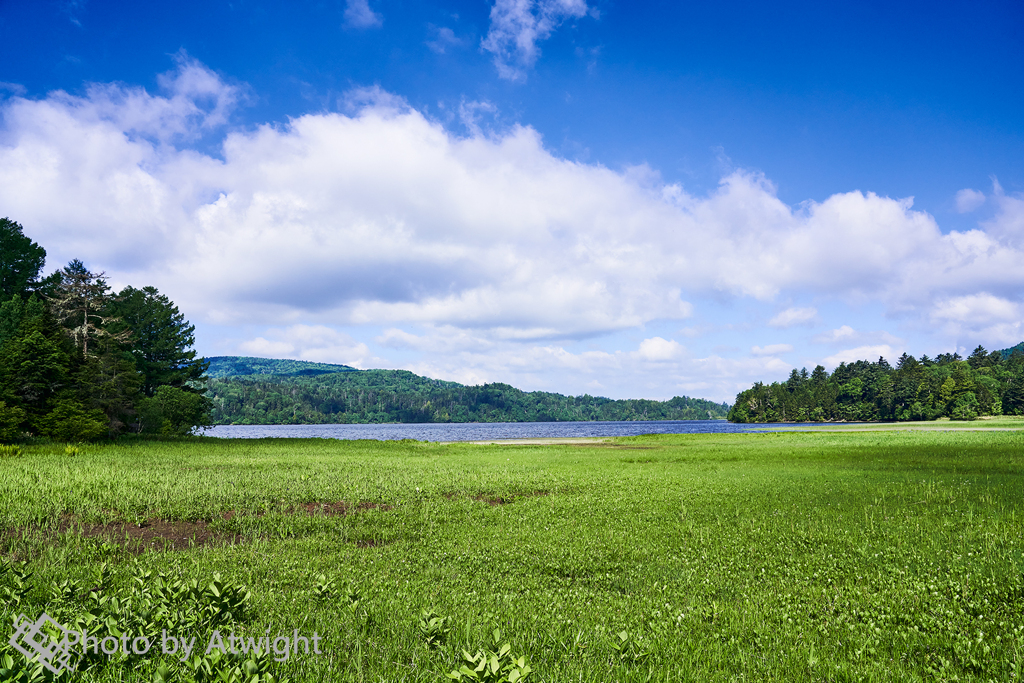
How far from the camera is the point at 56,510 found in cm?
1425

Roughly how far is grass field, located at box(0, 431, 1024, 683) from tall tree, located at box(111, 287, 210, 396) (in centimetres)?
4617

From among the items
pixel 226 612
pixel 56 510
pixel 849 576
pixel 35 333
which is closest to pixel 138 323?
pixel 35 333

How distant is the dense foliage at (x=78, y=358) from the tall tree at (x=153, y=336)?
11cm

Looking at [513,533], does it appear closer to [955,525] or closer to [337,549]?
[337,549]

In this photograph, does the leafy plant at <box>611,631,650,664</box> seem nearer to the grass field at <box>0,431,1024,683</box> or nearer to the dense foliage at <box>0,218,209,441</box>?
the grass field at <box>0,431,1024,683</box>

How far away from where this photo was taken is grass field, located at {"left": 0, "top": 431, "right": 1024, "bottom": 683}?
610 cm

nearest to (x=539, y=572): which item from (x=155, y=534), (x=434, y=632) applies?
(x=434, y=632)

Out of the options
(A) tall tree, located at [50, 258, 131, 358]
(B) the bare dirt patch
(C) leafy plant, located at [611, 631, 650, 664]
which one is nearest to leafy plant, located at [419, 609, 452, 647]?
(C) leafy plant, located at [611, 631, 650, 664]

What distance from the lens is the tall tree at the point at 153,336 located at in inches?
2376

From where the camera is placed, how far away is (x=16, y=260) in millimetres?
51562

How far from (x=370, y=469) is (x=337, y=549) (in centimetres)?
1538

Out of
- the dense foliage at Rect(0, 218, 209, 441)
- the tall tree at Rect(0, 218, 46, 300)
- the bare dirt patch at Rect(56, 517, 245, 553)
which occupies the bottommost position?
the bare dirt patch at Rect(56, 517, 245, 553)

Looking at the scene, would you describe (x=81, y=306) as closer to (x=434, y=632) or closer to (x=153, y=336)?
(x=153, y=336)

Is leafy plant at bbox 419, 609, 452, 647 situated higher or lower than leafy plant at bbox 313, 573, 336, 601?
higher
